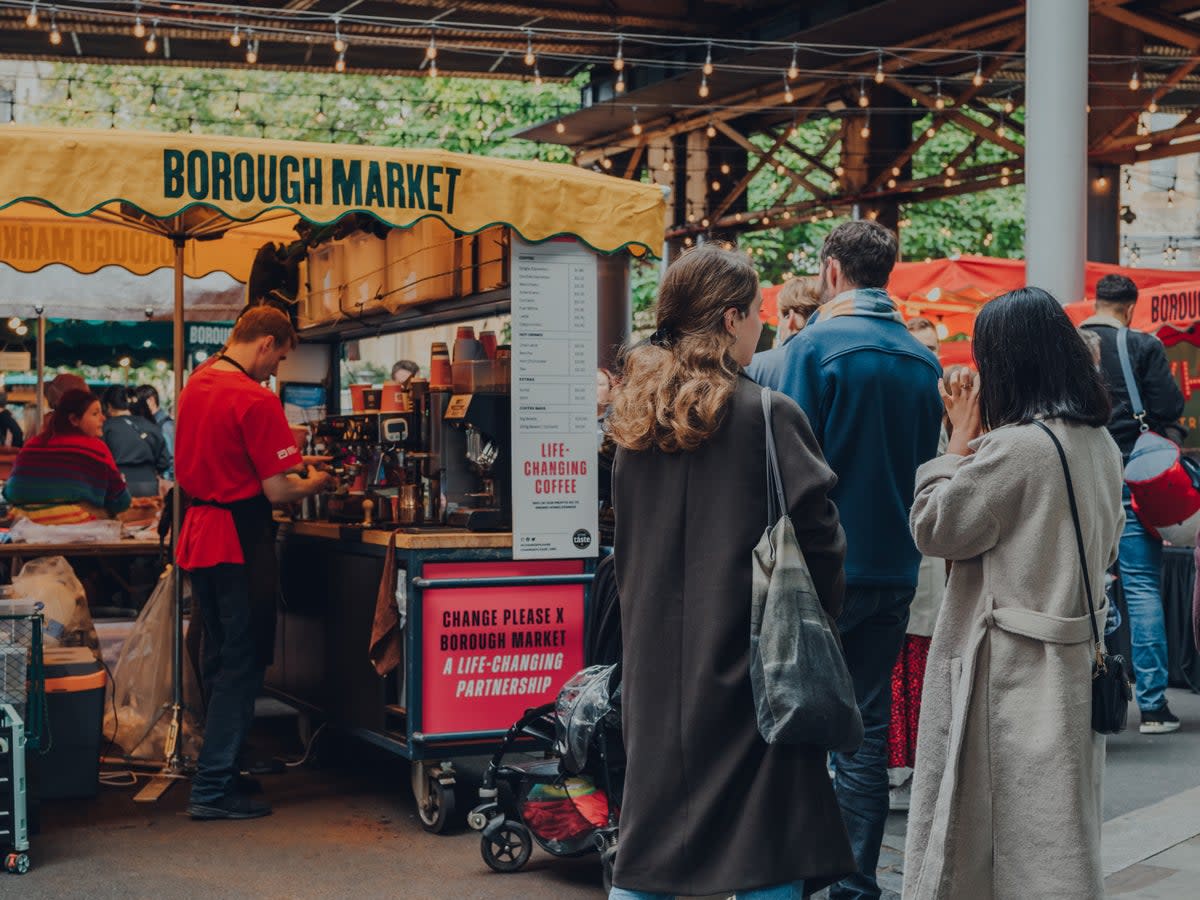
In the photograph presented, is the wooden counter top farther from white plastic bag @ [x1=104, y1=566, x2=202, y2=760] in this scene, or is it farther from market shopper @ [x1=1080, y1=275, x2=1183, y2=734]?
market shopper @ [x1=1080, y1=275, x2=1183, y2=734]

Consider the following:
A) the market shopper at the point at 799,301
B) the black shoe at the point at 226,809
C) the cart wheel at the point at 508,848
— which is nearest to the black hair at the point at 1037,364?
the market shopper at the point at 799,301

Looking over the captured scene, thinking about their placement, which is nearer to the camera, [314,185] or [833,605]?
[833,605]

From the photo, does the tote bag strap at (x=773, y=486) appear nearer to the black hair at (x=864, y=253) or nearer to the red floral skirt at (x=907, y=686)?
the black hair at (x=864, y=253)

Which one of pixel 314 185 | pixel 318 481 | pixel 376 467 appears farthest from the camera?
pixel 376 467

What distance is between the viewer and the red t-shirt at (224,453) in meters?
6.22

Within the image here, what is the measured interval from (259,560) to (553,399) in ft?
4.55

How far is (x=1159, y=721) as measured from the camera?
771 cm

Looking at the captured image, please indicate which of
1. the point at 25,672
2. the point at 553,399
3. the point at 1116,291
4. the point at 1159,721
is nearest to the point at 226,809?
the point at 25,672

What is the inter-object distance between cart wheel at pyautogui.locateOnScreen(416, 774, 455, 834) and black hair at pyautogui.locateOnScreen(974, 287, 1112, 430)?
327 centimetres

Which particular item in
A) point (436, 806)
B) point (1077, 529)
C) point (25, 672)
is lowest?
point (436, 806)

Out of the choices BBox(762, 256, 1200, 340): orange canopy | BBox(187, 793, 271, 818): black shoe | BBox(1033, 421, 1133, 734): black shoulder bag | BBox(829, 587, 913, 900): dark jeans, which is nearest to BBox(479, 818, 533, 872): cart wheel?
BBox(187, 793, 271, 818): black shoe

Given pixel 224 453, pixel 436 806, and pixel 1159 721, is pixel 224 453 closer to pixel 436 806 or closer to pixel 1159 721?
pixel 436 806

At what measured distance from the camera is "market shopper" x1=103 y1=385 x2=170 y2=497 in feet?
46.3

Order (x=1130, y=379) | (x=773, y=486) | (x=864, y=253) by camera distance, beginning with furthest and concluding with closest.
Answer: (x=1130, y=379), (x=864, y=253), (x=773, y=486)
